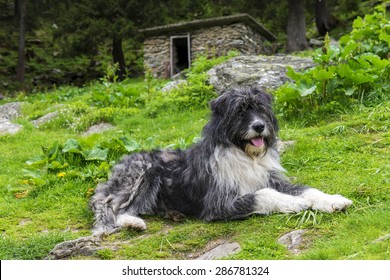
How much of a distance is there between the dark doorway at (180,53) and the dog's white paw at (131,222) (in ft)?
58.5

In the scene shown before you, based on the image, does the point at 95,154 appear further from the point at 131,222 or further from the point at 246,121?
the point at 246,121

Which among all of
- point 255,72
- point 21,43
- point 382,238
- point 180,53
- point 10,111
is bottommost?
point 10,111

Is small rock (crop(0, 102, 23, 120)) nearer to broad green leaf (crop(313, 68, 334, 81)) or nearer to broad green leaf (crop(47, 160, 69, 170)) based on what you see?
broad green leaf (crop(47, 160, 69, 170))

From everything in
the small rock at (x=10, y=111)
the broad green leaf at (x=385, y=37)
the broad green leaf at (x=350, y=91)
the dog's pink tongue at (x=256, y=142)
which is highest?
the broad green leaf at (x=385, y=37)

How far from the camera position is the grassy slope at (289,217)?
14.0 ft

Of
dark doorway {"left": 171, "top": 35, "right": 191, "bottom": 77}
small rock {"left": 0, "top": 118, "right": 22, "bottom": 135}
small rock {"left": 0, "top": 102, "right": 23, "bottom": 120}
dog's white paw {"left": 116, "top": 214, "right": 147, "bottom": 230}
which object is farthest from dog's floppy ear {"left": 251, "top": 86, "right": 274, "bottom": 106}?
dark doorway {"left": 171, "top": 35, "right": 191, "bottom": 77}

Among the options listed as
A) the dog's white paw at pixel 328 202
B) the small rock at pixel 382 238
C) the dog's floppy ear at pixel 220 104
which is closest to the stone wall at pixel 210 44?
the dog's floppy ear at pixel 220 104

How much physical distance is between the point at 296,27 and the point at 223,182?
19655mm

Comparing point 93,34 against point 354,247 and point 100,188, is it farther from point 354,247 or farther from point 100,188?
point 354,247

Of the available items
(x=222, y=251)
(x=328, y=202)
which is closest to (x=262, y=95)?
(x=328, y=202)

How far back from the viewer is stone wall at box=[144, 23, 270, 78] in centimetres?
2208

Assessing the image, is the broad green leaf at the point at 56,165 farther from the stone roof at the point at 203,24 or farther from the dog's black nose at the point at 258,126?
the stone roof at the point at 203,24

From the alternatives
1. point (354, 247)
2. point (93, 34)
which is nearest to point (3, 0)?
point (93, 34)

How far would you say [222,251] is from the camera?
14.9ft
